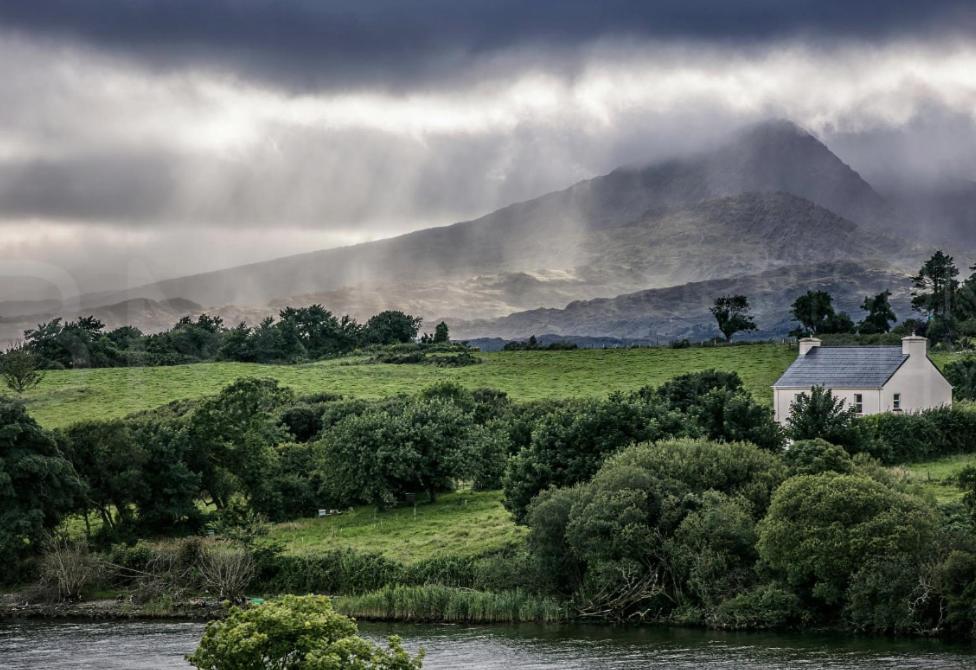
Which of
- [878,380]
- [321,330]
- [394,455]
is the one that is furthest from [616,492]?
[321,330]

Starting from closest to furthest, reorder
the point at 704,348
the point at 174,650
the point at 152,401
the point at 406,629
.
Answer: the point at 174,650, the point at 406,629, the point at 152,401, the point at 704,348

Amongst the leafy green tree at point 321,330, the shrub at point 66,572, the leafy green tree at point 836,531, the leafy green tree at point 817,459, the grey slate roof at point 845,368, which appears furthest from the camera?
the leafy green tree at point 321,330

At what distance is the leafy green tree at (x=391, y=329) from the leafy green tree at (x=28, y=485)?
361 feet

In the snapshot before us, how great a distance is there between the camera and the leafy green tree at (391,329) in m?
184

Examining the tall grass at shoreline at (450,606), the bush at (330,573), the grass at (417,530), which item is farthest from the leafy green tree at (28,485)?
the tall grass at shoreline at (450,606)

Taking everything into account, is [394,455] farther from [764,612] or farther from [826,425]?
[764,612]

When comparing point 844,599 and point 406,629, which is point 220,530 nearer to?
A: point 406,629

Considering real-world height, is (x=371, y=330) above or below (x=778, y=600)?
above

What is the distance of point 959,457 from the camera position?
7775cm

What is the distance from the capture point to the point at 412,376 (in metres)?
134

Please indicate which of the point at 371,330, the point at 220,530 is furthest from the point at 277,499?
the point at 371,330

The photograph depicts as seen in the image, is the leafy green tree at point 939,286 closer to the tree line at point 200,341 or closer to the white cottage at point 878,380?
the tree line at point 200,341

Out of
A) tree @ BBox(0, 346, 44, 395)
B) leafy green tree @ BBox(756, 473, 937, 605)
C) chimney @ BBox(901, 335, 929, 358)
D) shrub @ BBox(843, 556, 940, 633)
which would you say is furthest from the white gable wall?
tree @ BBox(0, 346, 44, 395)

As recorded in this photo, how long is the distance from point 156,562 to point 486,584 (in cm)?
1890
